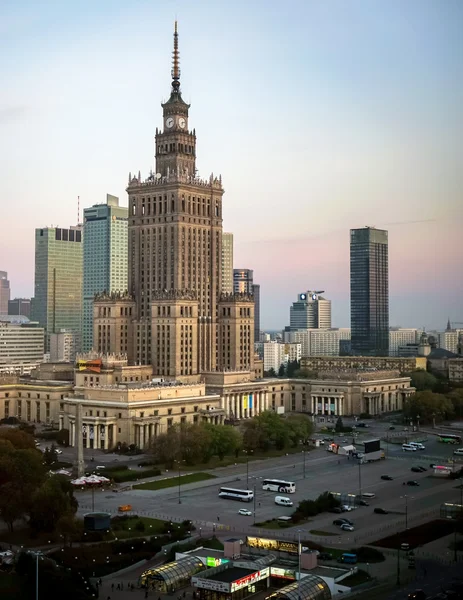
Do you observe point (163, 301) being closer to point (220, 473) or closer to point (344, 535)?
point (220, 473)

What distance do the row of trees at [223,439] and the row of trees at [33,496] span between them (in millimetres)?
35417

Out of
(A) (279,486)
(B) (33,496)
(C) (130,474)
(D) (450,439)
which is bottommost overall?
(A) (279,486)

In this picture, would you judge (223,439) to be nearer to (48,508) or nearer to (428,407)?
(48,508)

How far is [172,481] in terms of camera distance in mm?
125000

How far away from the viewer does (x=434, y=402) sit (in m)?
187

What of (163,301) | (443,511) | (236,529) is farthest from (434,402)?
(236,529)

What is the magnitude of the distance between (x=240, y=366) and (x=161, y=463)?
189 feet

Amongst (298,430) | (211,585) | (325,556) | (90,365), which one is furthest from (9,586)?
(90,365)

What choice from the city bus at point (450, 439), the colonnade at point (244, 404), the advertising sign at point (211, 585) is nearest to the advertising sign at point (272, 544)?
the advertising sign at point (211, 585)

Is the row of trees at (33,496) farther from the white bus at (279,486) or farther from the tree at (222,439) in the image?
the tree at (222,439)

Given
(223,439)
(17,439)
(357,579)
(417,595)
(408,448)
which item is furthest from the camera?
(408,448)

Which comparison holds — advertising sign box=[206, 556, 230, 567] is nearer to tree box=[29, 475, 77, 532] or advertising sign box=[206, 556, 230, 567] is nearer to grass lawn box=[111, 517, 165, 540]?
grass lawn box=[111, 517, 165, 540]

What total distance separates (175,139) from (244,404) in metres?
55.4

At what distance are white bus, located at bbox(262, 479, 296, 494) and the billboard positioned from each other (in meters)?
57.4
